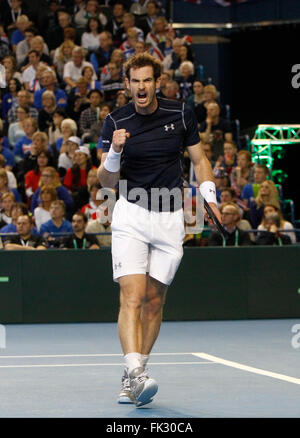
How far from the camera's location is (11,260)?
571 inches

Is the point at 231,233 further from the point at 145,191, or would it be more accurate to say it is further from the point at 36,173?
the point at 145,191

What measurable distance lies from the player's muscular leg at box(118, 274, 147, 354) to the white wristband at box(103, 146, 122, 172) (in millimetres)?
777

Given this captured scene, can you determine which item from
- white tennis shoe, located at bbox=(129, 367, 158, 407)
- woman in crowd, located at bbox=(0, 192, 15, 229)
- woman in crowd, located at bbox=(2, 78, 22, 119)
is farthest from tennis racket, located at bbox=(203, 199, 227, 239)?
woman in crowd, located at bbox=(2, 78, 22, 119)

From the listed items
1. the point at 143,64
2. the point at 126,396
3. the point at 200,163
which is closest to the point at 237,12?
the point at 200,163

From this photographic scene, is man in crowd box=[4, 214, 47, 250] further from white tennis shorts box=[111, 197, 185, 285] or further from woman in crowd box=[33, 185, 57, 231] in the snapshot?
white tennis shorts box=[111, 197, 185, 285]

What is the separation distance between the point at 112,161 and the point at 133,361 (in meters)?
1.42

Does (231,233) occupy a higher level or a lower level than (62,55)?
lower

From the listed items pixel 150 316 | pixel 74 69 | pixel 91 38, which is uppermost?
pixel 91 38

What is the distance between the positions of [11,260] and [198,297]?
2.67 meters

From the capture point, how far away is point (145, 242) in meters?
7.60

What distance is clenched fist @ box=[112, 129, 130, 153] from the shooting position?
724 centimetres

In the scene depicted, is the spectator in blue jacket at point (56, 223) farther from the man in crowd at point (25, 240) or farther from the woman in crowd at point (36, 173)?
the woman in crowd at point (36, 173)
